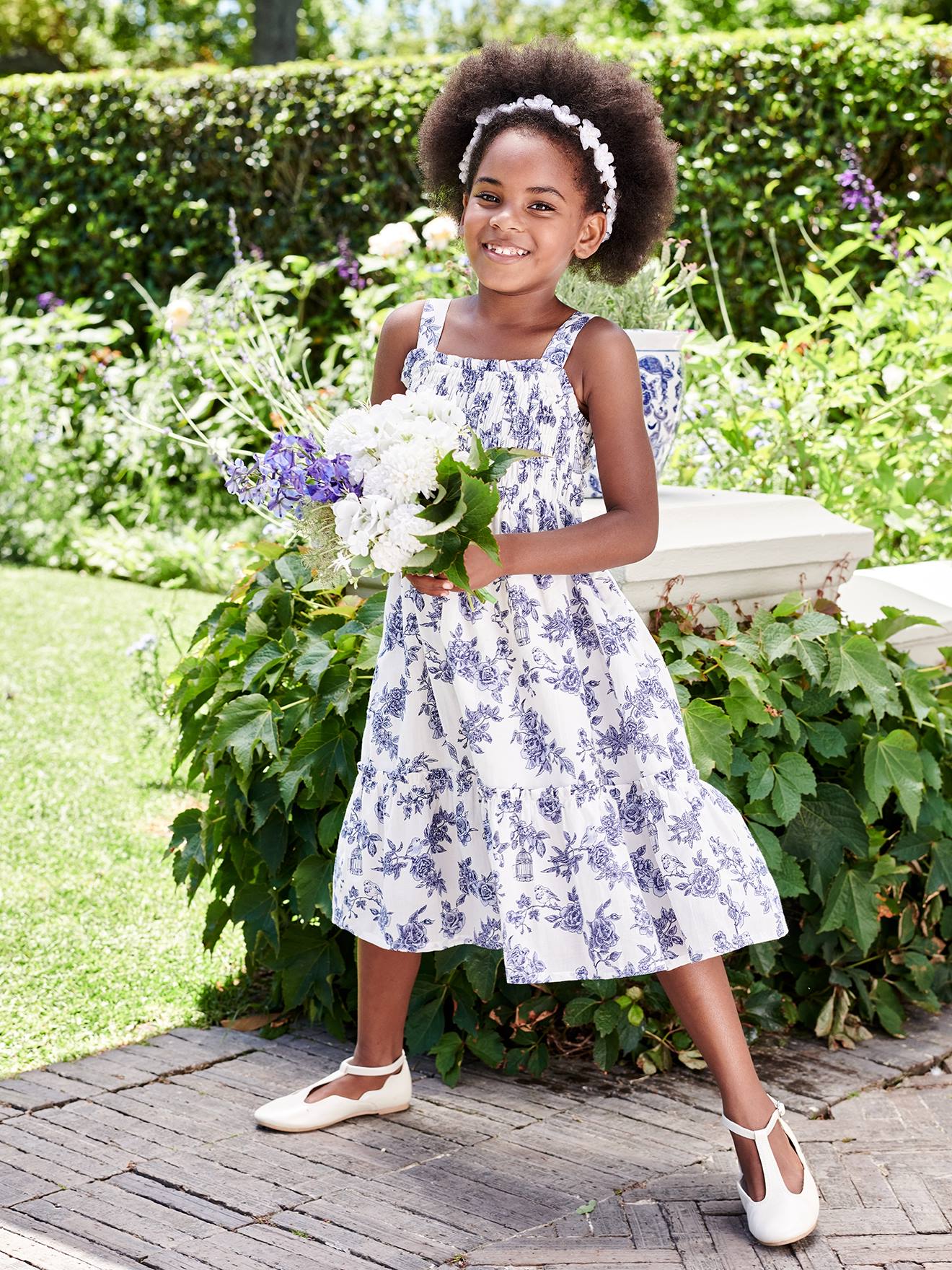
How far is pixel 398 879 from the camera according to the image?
230cm

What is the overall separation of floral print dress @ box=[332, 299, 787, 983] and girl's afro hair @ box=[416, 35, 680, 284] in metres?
0.24

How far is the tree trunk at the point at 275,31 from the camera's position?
14.2m

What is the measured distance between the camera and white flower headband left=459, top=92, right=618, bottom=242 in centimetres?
219

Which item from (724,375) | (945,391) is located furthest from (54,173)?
(945,391)

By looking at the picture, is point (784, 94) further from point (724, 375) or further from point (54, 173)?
point (54, 173)

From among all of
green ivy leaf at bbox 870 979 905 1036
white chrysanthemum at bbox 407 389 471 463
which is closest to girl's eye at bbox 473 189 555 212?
white chrysanthemum at bbox 407 389 471 463

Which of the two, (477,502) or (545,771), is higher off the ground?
(477,502)

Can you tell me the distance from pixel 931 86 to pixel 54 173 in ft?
16.1

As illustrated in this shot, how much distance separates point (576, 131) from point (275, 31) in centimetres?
1321

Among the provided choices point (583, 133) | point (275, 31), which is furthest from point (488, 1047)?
point (275, 31)

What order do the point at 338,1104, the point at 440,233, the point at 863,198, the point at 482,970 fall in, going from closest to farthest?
the point at 338,1104, the point at 482,970, the point at 440,233, the point at 863,198

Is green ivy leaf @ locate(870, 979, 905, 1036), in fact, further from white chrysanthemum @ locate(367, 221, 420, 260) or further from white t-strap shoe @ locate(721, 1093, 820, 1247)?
white chrysanthemum @ locate(367, 221, 420, 260)

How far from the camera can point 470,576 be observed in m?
2.00

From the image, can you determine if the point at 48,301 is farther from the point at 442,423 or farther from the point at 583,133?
the point at 442,423
